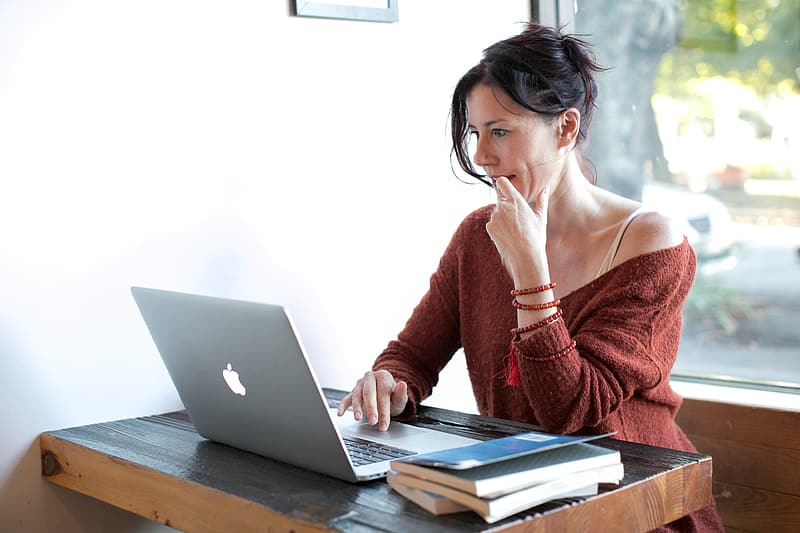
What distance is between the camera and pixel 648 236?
61.4 inches

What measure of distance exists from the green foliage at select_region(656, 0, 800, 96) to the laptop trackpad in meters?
1.08

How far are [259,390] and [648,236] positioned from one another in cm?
67

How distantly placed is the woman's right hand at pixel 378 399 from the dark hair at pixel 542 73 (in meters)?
0.49

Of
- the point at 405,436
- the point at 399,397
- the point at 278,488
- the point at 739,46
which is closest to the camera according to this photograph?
the point at 278,488

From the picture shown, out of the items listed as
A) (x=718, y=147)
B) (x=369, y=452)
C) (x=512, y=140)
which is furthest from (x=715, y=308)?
(x=369, y=452)

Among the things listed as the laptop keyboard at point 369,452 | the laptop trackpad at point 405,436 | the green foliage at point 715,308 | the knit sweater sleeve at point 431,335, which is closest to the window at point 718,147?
the green foliage at point 715,308

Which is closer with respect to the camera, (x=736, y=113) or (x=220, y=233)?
(x=220, y=233)

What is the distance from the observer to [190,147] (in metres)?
1.66

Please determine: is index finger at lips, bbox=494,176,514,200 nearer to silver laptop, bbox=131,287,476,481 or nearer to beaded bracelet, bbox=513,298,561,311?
beaded bracelet, bbox=513,298,561,311

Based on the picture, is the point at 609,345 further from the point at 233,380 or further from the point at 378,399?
the point at 233,380

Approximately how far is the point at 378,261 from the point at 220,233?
1.25ft

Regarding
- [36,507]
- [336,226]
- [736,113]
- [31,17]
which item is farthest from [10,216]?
[736,113]

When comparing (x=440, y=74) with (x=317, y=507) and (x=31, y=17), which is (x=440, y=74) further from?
(x=317, y=507)

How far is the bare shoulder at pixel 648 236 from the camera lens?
1548 millimetres
